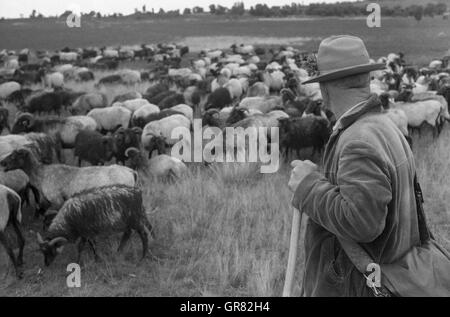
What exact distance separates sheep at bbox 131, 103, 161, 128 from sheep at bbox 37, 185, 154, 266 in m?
6.48

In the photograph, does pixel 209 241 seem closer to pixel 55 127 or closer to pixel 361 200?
pixel 361 200

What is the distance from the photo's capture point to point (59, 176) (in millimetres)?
7500

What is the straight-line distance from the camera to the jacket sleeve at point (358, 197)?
218 cm

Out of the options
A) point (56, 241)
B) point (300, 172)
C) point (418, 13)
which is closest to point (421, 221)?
point (300, 172)

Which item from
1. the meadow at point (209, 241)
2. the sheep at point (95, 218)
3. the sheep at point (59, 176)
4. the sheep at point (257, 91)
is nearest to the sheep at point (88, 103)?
the sheep at point (257, 91)

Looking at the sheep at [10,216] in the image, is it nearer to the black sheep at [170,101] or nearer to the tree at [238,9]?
the black sheep at [170,101]

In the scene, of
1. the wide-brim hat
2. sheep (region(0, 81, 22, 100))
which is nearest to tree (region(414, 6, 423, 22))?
sheep (region(0, 81, 22, 100))

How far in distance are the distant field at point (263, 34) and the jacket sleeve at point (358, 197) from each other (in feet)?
98.3

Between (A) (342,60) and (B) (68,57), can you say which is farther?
(B) (68,57)

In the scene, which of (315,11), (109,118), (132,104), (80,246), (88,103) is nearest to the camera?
(80,246)

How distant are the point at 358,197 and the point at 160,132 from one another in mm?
9339

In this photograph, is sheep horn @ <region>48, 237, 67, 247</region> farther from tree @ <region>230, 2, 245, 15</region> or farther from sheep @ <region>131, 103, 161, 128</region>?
tree @ <region>230, 2, 245, 15</region>

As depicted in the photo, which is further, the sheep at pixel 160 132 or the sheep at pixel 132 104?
the sheep at pixel 132 104

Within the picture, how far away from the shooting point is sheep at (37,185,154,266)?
6.10 m
